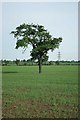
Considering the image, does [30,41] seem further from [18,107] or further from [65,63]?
[65,63]

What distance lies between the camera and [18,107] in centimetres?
1400

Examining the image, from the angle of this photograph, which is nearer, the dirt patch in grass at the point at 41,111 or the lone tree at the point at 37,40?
the dirt patch in grass at the point at 41,111

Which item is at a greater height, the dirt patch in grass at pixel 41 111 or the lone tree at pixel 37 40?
the lone tree at pixel 37 40

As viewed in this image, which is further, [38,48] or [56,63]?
[56,63]

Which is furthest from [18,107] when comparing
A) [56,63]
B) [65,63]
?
[65,63]

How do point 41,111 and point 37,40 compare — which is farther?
point 37,40

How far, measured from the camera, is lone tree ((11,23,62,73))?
61.8 metres

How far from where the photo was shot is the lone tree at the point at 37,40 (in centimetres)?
6182

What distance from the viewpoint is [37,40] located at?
64.0 meters

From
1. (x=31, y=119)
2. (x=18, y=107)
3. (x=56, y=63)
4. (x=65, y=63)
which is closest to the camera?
(x=31, y=119)

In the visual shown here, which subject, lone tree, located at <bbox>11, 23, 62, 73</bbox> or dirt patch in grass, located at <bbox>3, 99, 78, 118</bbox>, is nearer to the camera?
dirt patch in grass, located at <bbox>3, 99, 78, 118</bbox>

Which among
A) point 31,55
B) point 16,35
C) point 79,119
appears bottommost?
point 79,119

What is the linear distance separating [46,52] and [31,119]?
53.5 meters

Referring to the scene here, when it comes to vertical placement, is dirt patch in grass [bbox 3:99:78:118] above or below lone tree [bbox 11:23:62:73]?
below
